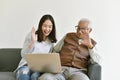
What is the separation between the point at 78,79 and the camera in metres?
2.37

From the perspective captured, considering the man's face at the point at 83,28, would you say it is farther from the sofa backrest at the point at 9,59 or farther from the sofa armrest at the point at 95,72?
the sofa backrest at the point at 9,59

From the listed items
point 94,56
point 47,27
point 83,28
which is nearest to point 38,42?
point 47,27

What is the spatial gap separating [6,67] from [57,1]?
3.55ft

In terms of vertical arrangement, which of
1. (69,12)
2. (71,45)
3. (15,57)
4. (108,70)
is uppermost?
(69,12)

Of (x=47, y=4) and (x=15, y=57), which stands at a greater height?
(x=47, y=4)

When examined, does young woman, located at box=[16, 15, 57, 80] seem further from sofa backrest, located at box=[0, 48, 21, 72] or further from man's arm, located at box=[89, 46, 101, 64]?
man's arm, located at box=[89, 46, 101, 64]

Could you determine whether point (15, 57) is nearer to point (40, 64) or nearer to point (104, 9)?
point (40, 64)

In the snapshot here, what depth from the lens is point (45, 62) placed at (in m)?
2.41

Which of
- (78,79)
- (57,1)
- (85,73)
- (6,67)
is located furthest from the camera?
(57,1)

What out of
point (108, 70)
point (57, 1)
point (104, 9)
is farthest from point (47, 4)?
point (108, 70)

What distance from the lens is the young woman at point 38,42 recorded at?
251cm

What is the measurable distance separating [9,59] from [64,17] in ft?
2.97

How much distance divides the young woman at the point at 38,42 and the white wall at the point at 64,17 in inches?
18.7

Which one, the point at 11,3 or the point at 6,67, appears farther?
the point at 11,3
